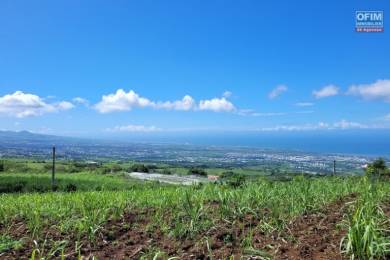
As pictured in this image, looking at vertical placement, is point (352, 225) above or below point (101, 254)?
above

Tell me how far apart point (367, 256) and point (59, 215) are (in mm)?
3797

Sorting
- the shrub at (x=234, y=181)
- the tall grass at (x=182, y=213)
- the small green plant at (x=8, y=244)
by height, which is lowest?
the small green plant at (x=8, y=244)

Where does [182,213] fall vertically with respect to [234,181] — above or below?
above

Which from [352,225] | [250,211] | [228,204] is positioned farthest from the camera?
[228,204]

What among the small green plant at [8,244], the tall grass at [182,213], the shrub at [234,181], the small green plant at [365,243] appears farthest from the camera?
the shrub at [234,181]

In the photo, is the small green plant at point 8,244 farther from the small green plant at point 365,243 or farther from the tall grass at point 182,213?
the small green plant at point 365,243

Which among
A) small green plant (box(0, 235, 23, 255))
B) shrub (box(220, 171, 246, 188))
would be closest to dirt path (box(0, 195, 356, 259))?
small green plant (box(0, 235, 23, 255))

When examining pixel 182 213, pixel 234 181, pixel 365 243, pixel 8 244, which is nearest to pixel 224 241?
pixel 182 213

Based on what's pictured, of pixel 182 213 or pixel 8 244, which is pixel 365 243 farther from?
pixel 8 244

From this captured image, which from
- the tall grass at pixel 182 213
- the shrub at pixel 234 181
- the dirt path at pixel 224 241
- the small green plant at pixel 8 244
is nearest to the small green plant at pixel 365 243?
the dirt path at pixel 224 241

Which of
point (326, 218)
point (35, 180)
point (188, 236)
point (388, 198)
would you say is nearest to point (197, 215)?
point (188, 236)

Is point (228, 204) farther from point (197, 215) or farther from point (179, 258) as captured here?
point (179, 258)

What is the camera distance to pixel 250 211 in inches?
205

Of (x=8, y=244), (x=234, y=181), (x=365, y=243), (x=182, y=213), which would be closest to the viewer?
(x=365, y=243)
